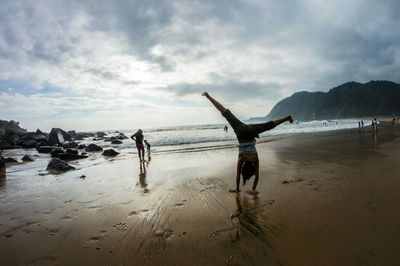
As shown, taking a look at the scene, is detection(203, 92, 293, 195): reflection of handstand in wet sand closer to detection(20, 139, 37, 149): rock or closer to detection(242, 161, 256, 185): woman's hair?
detection(242, 161, 256, 185): woman's hair

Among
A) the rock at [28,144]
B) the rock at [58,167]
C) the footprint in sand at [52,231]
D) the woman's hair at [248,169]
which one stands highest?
the rock at [28,144]

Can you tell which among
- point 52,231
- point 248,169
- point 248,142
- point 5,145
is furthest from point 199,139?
point 52,231

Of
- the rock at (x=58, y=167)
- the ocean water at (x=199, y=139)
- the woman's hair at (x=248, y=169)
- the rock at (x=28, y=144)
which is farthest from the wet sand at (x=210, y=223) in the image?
the rock at (x=28, y=144)

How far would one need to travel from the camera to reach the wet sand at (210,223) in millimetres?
3467

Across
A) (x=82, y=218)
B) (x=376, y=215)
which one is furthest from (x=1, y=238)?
(x=376, y=215)

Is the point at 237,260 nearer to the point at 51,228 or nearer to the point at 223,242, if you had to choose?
the point at 223,242

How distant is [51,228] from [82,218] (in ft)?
1.91

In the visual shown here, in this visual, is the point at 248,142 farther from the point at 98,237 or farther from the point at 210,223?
the point at 98,237

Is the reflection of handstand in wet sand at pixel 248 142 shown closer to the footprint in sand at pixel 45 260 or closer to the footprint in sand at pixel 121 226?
the footprint in sand at pixel 121 226

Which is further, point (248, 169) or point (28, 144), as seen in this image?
point (28, 144)

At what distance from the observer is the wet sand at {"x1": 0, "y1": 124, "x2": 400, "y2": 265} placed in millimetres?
3467

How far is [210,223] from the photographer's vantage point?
4.61 meters

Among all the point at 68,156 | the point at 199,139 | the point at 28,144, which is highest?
the point at 28,144

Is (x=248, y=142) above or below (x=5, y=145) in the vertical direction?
above
